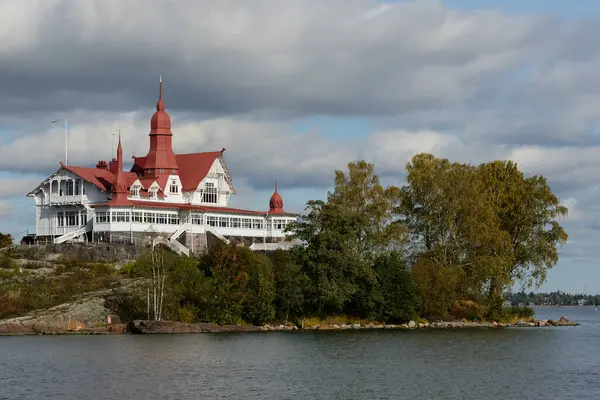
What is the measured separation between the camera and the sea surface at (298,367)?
137 ft

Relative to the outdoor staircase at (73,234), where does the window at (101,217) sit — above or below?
above

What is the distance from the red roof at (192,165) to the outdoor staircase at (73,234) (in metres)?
11.3

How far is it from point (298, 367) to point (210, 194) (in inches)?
2020

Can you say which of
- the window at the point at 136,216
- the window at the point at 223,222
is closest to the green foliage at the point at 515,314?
the window at the point at 223,222

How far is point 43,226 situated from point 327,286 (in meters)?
32.8

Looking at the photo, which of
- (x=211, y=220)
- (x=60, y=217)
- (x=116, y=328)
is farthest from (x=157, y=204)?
(x=116, y=328)

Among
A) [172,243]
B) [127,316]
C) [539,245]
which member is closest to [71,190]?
[172,243]

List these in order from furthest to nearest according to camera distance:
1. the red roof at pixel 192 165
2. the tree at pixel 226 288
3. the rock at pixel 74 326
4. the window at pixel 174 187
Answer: the red roof at pixel 192 165 → the window at pixel 174 187 → the tree at pixel 226 288 → the rock at pixel 74 326

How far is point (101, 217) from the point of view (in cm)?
8888

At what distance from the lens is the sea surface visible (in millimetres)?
41844

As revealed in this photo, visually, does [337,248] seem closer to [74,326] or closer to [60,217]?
[74,326]

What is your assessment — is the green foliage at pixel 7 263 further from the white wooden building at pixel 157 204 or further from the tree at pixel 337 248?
the tree at pixel 337 248

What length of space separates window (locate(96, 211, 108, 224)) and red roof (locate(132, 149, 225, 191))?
1134 centimetres

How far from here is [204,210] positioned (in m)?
93.6
